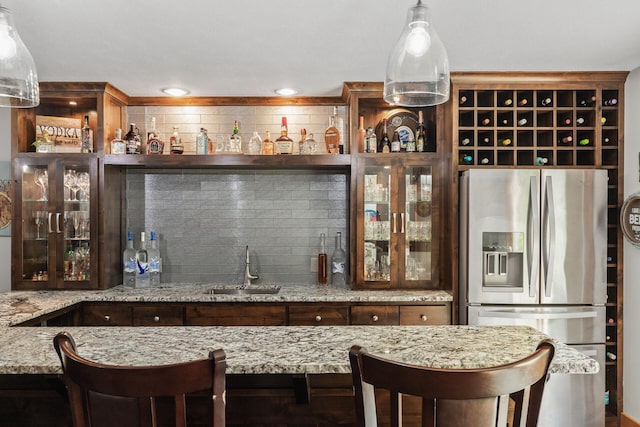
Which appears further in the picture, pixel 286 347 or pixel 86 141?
pixel 86 141

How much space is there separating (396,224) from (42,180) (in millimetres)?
2716

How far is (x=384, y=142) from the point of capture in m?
3.51

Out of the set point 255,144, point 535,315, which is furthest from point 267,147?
point 535,315

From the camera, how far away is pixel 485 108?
3.20 meters

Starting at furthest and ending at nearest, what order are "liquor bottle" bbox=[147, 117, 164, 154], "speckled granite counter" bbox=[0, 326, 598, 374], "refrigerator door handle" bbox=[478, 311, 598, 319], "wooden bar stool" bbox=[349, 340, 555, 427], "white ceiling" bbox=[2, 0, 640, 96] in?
"liquor bottle" bbox=[147, 117, 164, 154]
"refrigerator door handle" bbox=[478, 311, 598, 319]
"white ceiling" bbox=[2, 0, 640, 96]
"speckled granite counter" bbox=[0, 326, 598, 374]
"wooden bar stool" bbox=[349, 340, 555, 427]

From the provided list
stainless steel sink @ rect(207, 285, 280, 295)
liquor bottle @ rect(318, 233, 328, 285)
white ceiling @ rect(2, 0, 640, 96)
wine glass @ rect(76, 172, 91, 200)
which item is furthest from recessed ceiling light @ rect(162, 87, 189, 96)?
liquor bottle @ rect(318, 233, 328, 285)

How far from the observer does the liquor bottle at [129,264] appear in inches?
142

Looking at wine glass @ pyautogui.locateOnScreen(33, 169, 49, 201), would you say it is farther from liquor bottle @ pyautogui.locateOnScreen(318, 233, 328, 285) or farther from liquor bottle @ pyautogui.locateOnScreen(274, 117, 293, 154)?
liquor bottle @ pyautogui.locateOnScreen(318, 233, 328, 285)

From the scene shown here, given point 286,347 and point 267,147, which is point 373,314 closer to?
point 267,147

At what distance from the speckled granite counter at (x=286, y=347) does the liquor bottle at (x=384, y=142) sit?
178 cm

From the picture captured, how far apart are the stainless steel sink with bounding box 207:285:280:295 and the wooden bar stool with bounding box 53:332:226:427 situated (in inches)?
101

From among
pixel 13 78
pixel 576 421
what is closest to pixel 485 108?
pixel 576 421

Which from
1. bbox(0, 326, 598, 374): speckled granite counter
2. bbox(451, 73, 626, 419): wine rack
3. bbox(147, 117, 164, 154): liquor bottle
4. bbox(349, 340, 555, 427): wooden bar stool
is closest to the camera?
bbox(349, 340, 555, 427): wooden bar stool

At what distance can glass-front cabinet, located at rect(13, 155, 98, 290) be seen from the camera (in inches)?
134
